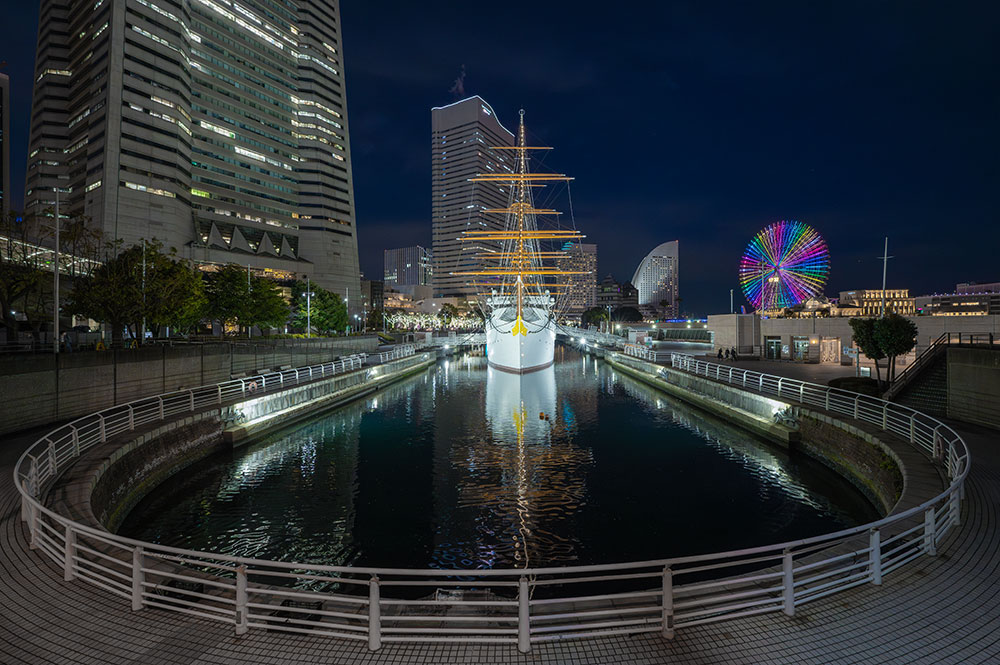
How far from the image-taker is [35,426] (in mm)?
18094

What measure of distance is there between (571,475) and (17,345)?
29270 millimetres

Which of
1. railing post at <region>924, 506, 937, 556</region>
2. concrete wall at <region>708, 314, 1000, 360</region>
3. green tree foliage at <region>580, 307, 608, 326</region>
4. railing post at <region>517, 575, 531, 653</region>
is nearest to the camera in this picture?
railing post at <region>517, 575, 531, 653</region>

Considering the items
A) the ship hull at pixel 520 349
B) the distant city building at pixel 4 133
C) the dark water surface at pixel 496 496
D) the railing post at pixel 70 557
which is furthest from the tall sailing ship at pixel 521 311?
the distant city building at pixel 4 133

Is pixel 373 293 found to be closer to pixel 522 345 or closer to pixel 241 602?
pixel 522 345

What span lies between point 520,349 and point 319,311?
124ft

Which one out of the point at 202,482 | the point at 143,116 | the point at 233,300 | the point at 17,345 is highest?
the point at 143,116

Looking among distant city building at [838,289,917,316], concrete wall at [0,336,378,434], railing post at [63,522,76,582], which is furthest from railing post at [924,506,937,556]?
distant city building at [838,289,917,316]

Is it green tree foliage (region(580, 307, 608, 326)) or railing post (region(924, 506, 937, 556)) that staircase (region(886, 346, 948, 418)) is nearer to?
railing post (region(924, 506, 937, 556))

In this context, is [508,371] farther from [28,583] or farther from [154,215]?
[154,215]

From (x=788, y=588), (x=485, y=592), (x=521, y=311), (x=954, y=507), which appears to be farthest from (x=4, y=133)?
(x=954, y=507)

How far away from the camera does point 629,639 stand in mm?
5680

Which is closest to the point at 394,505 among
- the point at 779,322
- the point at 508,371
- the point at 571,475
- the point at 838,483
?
the point at 571,475

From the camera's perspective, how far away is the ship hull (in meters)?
50.7

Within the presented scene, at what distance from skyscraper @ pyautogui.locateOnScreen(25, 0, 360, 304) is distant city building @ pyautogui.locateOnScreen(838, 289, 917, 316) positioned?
329 feet
